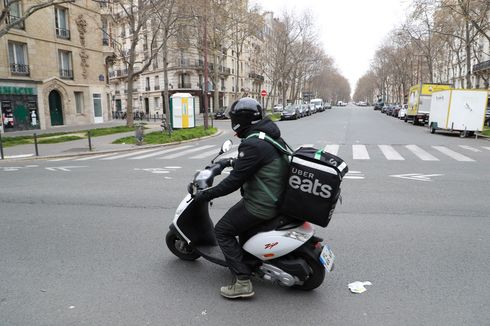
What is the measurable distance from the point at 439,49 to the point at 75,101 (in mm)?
39213

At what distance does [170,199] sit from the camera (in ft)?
21.5

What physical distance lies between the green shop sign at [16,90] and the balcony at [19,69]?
1071mm

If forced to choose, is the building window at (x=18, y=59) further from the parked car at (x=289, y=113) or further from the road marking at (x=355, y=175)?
the road marking at (x=355, y=175)

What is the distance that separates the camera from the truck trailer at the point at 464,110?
59.7 feet

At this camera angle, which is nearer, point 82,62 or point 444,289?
point 444,289

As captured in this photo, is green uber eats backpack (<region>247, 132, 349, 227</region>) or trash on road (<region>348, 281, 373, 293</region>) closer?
green uber eats backpack (<region>247, 132, 349, 227</region>)

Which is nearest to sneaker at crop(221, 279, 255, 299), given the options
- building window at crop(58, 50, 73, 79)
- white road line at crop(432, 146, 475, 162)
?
white road line at crop(432, 146, 475, 162)

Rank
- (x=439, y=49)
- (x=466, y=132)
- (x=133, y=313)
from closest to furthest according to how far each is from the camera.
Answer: (x=133, y=313)
(x=466, y=132)
(x=439, y=49)

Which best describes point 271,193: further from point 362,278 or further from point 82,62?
point 82,62

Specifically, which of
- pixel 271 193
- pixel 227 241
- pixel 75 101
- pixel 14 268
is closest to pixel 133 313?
pixel 227 241

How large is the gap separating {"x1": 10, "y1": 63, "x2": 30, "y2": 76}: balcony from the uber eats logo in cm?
2762

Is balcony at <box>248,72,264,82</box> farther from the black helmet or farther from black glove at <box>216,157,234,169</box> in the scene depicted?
the black helmet

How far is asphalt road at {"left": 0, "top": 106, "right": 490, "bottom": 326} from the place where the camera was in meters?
2.94

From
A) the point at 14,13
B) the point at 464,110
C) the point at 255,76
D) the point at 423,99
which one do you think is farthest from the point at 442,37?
the point at 255,76
